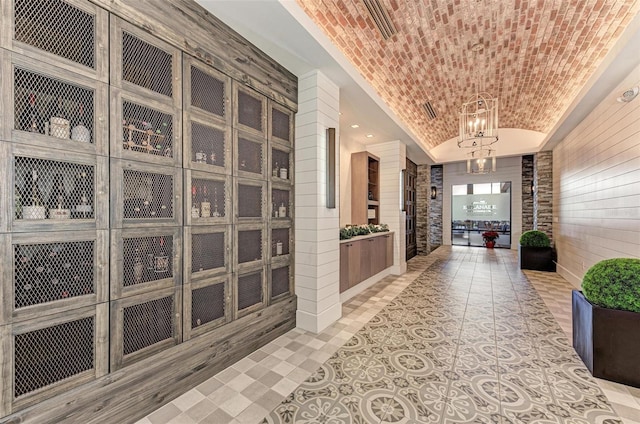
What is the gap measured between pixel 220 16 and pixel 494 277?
6.61 m

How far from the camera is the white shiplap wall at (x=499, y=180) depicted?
10203 millimetres

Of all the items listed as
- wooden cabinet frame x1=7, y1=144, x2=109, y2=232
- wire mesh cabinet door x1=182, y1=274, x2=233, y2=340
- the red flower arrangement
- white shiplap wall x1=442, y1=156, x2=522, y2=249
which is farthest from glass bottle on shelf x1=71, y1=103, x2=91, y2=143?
the red flower arrangement

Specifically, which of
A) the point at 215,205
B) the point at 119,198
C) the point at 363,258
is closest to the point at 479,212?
the point at 363,258

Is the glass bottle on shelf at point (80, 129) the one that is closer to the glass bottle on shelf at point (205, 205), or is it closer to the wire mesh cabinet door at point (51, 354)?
the glass bottle on shelf at point (205, 205)

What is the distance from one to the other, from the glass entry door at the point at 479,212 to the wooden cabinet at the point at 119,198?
11.4 meters

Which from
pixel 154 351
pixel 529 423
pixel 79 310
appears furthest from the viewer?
pixel 154 351

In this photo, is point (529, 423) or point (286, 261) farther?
point (286, 261)

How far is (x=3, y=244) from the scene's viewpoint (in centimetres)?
134

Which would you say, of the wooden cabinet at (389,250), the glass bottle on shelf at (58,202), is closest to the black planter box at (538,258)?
the wooden cabinet at (389,250)

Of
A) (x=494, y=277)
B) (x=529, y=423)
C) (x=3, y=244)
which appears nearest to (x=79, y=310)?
(x=3, y=244)

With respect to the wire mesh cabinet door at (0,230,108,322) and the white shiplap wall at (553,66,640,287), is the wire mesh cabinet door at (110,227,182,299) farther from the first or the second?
the white shiplap wall at (553,66,640,287)

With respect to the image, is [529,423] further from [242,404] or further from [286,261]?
[286,261]

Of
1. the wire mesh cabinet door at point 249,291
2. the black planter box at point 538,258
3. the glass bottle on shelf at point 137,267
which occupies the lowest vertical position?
the black planter box at point 538,258

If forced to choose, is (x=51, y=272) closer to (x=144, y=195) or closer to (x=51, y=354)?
(x=51, y=354)
